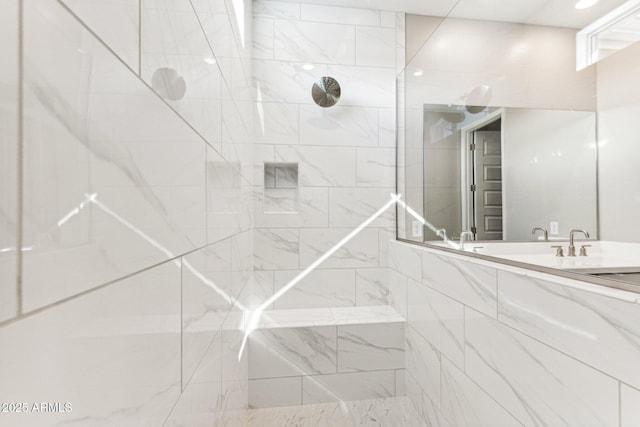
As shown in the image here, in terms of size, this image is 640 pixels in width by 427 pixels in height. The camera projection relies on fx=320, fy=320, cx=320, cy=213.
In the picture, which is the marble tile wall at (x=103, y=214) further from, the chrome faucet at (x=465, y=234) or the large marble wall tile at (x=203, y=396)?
the chrome faucet at (x=465, y=234)

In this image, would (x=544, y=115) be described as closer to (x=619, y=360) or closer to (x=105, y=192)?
(x=619, y=360)

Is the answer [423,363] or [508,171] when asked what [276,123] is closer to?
[508,171]

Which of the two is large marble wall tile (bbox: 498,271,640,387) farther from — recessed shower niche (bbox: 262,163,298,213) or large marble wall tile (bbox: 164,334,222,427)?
recessed shower niche (bbox: 262,163,298,213)

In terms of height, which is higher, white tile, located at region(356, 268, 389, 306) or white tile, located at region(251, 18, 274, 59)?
white tile, located at region(251, 18, 274, 59)

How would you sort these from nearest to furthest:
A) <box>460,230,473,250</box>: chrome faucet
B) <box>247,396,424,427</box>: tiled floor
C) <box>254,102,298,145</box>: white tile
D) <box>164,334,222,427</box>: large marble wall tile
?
<box>164,334,222,427</box>: large marble wall tile
<box>460,230,473,250</box>: chrome faucet
<box>247,396,424,427</box>: tiled floor
<box>254,102,298,145</box>: white tile

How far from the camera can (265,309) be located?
204cm

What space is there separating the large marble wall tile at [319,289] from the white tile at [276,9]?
1.67 metres

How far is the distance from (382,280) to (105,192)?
77.9 inches

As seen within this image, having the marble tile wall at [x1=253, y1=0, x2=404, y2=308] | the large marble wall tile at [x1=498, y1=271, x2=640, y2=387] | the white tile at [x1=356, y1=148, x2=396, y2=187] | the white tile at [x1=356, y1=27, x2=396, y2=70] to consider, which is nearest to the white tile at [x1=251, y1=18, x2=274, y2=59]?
the marble tile wall at [x1=253, y1=0, x2=404, y2=308]

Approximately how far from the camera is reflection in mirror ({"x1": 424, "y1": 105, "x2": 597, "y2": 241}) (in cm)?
117

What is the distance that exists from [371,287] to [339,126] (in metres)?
1.09

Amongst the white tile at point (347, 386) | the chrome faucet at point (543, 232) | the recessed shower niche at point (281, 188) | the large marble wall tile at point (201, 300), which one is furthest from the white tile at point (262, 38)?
the white tile at point (347, 386)

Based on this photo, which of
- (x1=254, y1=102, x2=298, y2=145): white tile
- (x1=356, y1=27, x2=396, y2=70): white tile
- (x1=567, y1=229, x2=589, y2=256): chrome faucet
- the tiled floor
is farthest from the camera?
(x1=356, y1=27, x2=396, y2=70): white tile

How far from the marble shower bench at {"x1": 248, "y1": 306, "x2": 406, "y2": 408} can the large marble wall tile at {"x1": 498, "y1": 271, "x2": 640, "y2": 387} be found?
0.96m
